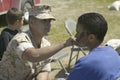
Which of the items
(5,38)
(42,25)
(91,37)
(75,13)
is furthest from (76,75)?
(75,13)

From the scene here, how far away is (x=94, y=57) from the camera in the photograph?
3.04 metres

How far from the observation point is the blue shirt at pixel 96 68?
2998mm

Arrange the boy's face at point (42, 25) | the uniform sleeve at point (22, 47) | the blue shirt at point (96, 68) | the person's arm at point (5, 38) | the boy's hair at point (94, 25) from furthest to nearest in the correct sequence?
the person's arm at point (5, 38) → the boy's face at point (42, 25) → the uniform sleeve at point (22, 47) → the boy's hair at point (94, 25) → the blue shirt at point (96, 68)

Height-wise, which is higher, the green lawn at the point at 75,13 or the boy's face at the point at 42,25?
the boy's face at the point at 42,25

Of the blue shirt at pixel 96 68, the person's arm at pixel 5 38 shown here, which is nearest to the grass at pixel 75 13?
the person's arm at pixel 5 38

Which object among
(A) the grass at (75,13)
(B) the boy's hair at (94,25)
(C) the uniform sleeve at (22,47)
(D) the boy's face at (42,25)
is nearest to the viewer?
(B) the boy's hair at (94,25)

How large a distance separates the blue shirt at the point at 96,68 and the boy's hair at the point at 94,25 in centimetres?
15

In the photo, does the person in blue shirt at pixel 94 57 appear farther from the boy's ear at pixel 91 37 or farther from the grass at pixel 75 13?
the grass at pixel 75 13

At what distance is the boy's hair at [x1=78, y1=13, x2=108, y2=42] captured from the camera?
3.16 meters

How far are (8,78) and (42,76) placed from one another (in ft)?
1.31

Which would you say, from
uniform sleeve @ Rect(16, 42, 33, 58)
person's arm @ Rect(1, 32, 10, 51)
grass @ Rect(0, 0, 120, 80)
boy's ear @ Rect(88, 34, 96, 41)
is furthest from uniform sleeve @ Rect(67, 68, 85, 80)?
grass @ Rect(0, 0, 120, 80)

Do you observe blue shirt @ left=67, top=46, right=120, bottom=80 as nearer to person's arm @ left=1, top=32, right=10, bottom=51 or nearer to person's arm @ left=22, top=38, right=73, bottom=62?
person's arm @ left=22, top=38, right=73, bottom=62

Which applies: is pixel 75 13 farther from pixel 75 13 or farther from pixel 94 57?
pixel 94 57

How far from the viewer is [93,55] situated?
3053 mm
